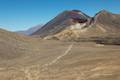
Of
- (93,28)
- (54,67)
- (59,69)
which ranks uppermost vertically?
(93,28)

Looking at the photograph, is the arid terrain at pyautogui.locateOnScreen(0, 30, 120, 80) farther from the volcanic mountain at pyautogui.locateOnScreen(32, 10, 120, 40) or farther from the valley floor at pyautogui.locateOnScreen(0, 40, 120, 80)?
the volcanic mountain at pyautogui.locateOnScreen(32, 10, 120, 40)

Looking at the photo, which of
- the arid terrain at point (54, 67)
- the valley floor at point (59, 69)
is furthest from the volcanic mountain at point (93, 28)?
the valley floor at point (59, 69)

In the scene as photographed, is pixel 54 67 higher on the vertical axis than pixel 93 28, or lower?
lower

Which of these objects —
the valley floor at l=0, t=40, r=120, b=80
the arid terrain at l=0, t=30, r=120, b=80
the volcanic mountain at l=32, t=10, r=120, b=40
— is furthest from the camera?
the volcanic mountain at l=32, t=10, r=120, b=40

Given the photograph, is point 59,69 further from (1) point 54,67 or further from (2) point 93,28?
(2) point 93,28

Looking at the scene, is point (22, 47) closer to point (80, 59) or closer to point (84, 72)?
point (80, 59)

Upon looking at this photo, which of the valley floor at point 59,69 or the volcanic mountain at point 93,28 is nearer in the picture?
the valley floor at point 59,69

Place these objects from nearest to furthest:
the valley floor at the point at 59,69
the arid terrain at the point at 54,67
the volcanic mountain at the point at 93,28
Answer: the valley floor at the point at 59,69 < the arid terrain at the point at 54,67 < the volcanic mountain at the point at 93,28

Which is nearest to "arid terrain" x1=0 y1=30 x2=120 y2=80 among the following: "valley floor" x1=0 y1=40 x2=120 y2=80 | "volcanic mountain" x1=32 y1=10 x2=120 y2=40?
"valley floor" x1=0 y1=40 x2=120 y2=80

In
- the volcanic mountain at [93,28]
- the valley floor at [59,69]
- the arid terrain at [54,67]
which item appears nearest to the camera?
the valley floor at [59,69]

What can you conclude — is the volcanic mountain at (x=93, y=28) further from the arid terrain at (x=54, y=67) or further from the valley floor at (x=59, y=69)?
the valley floor at (x=59, y=69)

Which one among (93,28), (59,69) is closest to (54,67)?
(59,69)

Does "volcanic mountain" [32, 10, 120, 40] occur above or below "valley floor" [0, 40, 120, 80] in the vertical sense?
above

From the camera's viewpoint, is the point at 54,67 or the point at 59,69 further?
the point at 54,67
